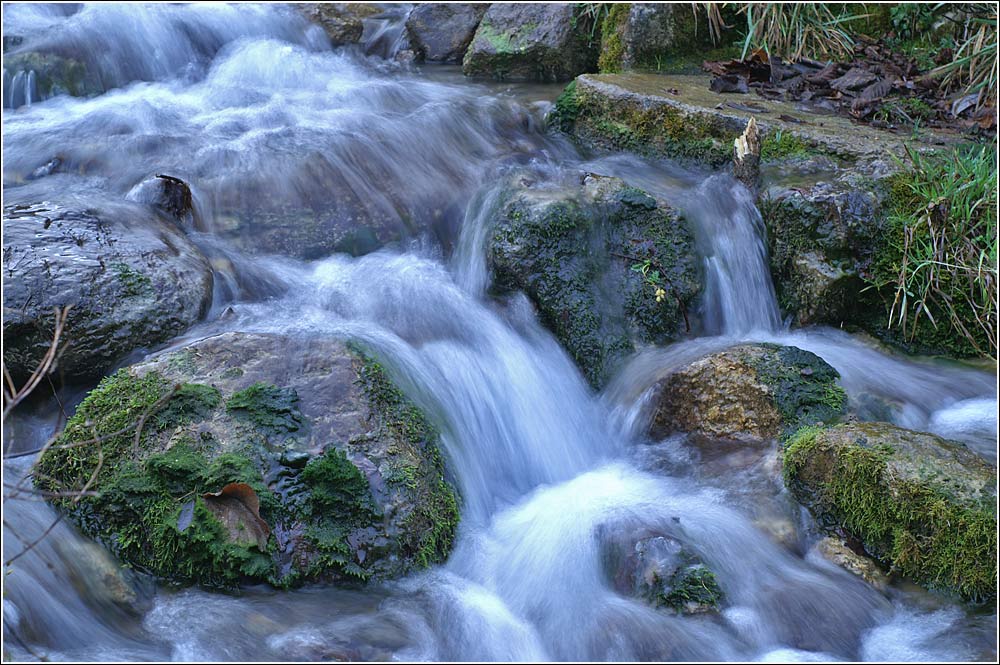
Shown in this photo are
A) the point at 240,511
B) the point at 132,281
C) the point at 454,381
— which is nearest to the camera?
the point at 240,511

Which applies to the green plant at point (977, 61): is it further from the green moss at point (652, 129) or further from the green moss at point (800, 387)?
the green moss at point (800, 387)

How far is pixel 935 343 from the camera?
4.80 metres

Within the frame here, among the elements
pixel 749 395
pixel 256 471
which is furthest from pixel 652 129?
pixel 256 471

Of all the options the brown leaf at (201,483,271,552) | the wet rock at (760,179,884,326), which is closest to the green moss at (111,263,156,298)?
the brown leaf at (201,483,271,552)

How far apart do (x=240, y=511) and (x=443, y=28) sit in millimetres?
5715

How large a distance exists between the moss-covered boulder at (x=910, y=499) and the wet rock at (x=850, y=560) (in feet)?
0.17

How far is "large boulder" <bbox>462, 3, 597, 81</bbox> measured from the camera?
7.25m

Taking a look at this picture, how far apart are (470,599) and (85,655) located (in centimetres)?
125

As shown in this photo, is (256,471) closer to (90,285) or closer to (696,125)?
(90,285)

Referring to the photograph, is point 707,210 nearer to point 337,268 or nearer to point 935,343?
point 935,343

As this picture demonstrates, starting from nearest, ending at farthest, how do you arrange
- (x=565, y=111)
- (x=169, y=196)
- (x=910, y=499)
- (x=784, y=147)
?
(x=910, y=499)
(x=169, y=196)
(x=784, y=147)
(x=565, y=111)

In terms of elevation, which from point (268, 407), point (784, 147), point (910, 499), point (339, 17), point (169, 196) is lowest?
point (910, 499)

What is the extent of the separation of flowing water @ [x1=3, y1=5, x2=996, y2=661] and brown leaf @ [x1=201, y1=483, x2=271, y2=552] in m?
0.20

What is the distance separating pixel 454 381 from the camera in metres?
4.38
